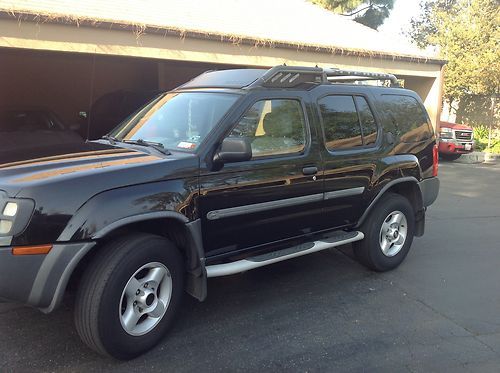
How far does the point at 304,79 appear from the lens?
4340 mm

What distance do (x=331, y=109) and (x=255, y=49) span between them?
5.72m

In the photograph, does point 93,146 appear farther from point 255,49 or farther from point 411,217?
point 255,49


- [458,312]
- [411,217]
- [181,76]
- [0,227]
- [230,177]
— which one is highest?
[181,76]

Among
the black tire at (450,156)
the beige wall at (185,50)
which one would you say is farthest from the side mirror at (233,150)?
the black tire at (450,156)

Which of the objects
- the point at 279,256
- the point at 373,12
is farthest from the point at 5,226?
the point at 373,12

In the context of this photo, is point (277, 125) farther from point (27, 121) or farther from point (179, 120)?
point (27, 121)

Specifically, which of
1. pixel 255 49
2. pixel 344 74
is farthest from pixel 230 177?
pixel 255 49

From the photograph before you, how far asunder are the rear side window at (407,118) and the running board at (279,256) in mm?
1273

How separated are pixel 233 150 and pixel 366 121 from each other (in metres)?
1.94

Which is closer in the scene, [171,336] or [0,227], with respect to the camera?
[0,227]

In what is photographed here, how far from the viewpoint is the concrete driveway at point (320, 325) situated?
319 cm

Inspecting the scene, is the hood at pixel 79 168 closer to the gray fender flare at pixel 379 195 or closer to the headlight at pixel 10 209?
the headlight at pixel 10 209

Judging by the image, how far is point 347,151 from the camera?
4.45m

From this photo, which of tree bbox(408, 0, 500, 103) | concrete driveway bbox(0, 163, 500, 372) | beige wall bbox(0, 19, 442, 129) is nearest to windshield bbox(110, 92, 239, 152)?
concrete driveway bbox(0, 163, 500, 372)
